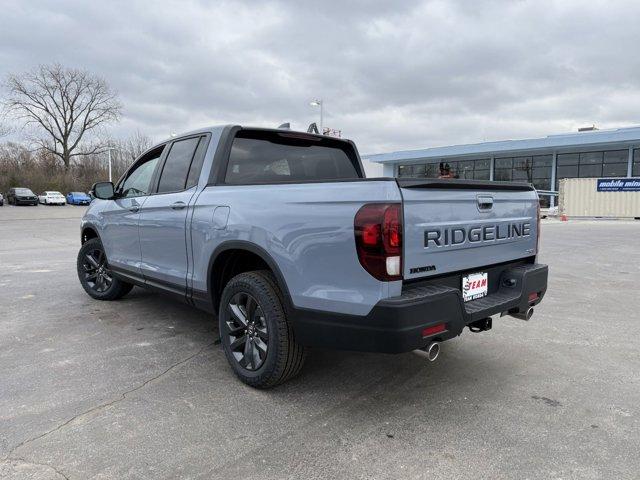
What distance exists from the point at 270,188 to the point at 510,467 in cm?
213

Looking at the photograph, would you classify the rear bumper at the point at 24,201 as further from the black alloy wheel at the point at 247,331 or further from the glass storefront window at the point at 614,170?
the black alloy wheel at the point at 247,331

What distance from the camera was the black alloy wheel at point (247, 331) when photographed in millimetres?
3277

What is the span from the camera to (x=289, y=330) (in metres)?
3.09

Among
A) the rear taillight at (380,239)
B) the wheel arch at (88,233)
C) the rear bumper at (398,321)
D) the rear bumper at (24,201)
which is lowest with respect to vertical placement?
the rear bumper at (24,201)

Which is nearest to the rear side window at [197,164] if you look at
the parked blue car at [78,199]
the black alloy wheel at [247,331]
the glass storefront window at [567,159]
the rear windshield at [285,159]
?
the rear windshield at [285,159]


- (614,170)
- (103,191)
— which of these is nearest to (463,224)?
(103,191)

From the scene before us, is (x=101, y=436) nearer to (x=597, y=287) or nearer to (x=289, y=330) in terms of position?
(x=289, y=330)

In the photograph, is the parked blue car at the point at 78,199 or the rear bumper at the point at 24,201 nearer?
the rear bumper at the point at 24,201

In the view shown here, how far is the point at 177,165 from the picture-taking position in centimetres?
436

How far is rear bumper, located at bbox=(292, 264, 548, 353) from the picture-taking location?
2594 millimetres

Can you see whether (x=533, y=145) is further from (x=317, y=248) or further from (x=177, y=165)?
(x=317, y=248)

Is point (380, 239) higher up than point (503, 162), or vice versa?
point (503, 162)

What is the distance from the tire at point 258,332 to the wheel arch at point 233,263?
116 mm

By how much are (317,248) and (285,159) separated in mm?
1616
